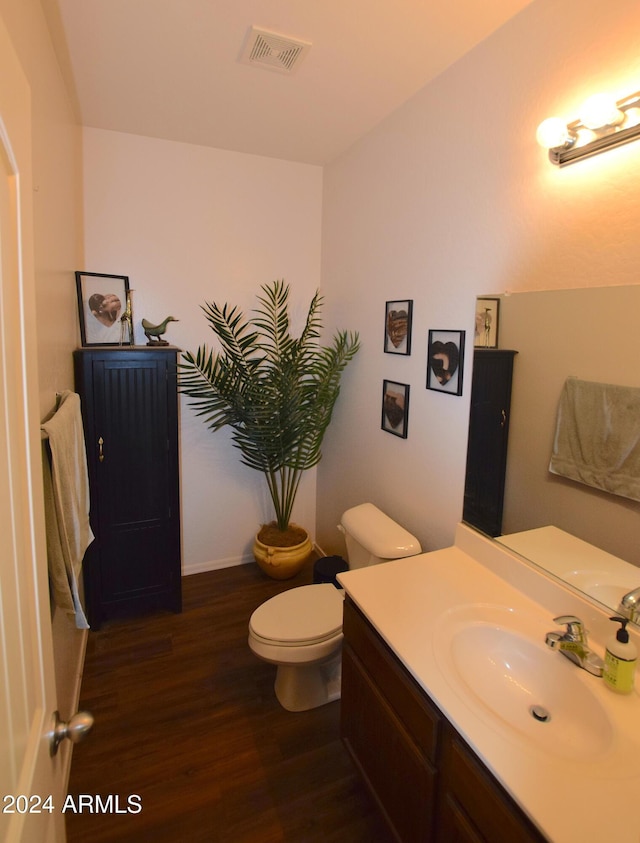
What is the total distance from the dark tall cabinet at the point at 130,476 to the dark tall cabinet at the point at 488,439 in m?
1.54

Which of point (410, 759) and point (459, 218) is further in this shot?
point (459, 218)

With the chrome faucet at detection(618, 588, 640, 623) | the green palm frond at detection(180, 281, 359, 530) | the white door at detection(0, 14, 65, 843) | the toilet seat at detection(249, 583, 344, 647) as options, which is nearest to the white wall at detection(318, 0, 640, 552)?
the green palm frond at detection(180, 281, 359, 530)

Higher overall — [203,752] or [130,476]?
[130,476]

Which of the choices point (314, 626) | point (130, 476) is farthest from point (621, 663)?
point (130, 476)

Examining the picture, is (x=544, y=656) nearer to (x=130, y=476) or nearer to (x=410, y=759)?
(x=410, y=759)

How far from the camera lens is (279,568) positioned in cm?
292

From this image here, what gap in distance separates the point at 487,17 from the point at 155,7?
1116 millimetres

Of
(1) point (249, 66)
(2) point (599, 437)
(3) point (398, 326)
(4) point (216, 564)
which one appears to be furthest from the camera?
(4) point (216, 564)

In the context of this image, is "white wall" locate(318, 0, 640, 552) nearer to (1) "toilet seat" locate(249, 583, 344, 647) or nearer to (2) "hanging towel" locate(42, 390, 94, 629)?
(1) "toilet seat" locate(249, 583, 344, 647)

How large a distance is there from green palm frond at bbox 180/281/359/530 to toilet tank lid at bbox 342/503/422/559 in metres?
0.72

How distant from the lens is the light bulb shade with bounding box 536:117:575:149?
1.31 metres

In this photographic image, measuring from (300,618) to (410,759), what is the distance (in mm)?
837

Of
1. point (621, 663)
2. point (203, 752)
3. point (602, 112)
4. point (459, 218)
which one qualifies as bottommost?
point (203, 752)

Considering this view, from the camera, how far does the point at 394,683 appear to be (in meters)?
1.30
